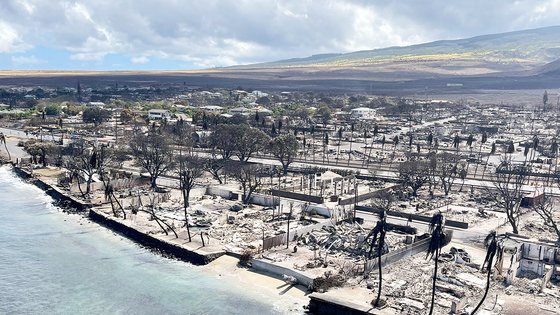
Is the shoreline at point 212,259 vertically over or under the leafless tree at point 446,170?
under

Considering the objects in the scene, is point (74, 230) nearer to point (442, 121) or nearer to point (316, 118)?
point (316, 118)

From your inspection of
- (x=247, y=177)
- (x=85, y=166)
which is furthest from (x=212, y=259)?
(x=85, y=166)

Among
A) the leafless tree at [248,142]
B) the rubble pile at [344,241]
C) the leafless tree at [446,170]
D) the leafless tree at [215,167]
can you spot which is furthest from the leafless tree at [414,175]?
the leafless tree at [248,142]

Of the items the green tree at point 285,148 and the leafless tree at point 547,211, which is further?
the green tree at point 285,148

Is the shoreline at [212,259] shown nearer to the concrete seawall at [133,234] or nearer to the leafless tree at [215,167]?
the concrete seawall at [133,234]

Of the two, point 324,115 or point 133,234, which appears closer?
point 133,234

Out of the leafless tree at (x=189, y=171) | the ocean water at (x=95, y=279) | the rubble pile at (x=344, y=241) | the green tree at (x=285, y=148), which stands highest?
the green tree at (x=285, y=148)

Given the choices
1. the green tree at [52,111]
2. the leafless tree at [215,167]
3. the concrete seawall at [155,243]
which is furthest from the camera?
the green tree at [52,111]

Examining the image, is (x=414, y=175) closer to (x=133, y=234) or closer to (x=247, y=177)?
(x=247, y=177)

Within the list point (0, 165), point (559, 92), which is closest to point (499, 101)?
point (559, 92)

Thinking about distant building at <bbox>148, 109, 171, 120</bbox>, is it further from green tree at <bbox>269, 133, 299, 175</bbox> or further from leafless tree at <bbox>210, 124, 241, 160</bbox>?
green tree at <bbox>269, 133, 299, 175</bbox>
